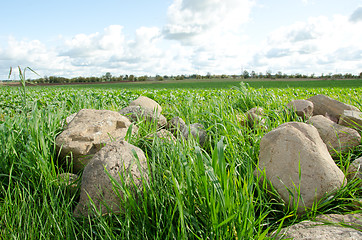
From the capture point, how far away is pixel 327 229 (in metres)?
1.58

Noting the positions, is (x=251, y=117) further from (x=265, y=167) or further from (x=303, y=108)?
(x=265, y=167)

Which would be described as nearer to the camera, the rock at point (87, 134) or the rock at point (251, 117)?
the rock at point (87, 134)

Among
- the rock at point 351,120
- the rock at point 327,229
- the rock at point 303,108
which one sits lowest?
the rock at point 327,229

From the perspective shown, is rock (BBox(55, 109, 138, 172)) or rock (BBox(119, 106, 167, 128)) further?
rock (BBox(119, 106, 167, 128))

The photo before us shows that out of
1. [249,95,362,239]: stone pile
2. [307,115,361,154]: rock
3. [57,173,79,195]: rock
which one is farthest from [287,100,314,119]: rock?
[57,173,79,195]: rock

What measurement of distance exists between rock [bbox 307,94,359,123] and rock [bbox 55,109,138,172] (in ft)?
9.81

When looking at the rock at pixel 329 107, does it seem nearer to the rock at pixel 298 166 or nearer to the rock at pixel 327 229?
the rock at pixel 298 166

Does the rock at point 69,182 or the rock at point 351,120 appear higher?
the rock at point 351,120

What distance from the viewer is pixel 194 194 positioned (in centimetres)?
174

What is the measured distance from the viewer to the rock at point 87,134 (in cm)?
262

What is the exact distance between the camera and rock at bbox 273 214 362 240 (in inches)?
59.1

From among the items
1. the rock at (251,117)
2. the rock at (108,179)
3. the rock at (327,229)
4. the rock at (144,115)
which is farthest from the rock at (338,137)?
the rock at (108,179)

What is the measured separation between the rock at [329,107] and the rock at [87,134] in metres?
2.99

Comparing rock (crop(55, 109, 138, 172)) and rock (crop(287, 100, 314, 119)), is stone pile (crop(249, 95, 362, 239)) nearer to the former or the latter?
rock (crop(287, 100, 314, 119))
